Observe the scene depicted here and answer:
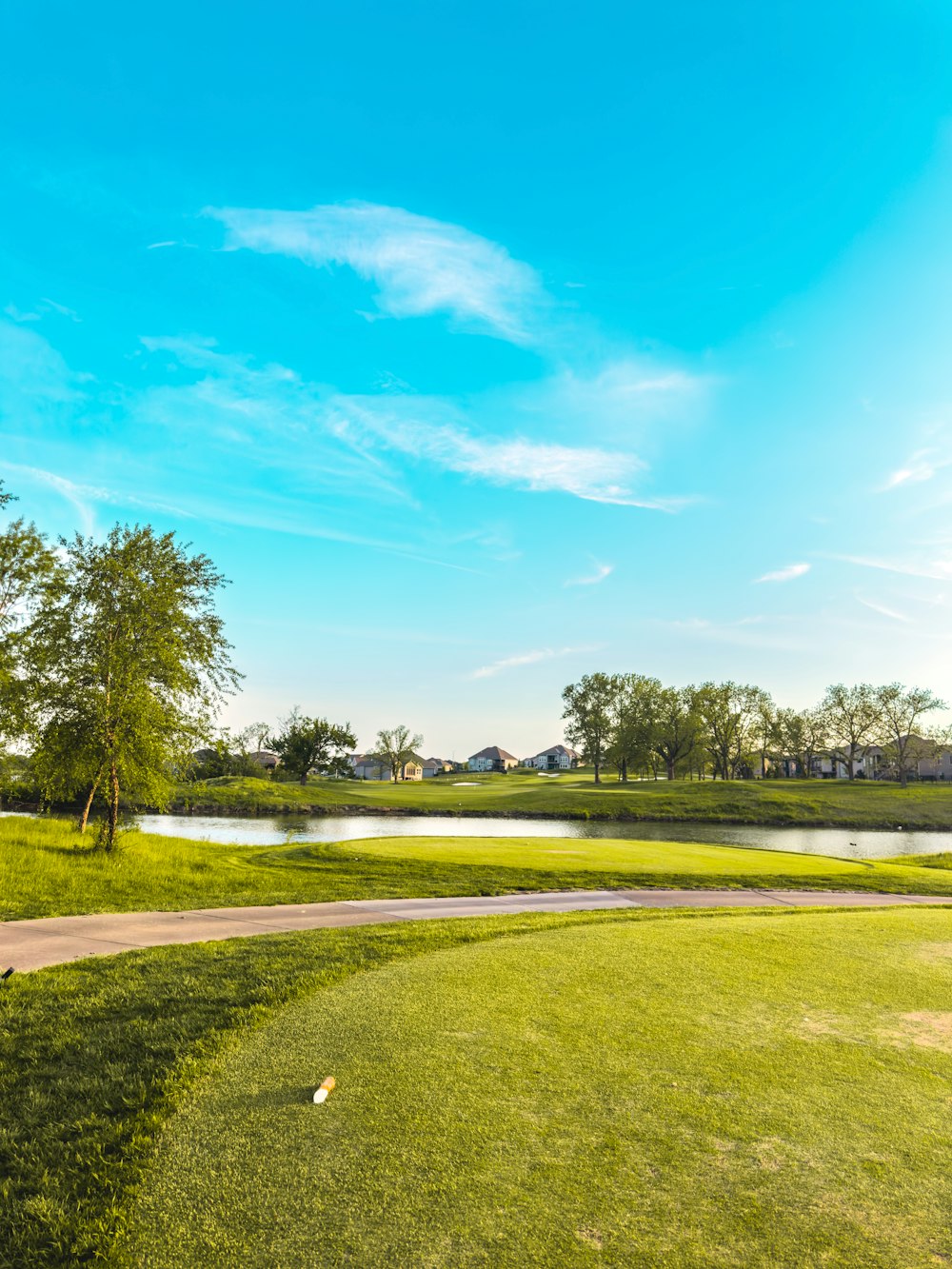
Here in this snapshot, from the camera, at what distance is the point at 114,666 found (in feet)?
54.7

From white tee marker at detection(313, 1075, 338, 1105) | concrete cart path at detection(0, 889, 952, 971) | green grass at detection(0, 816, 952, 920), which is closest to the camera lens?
white tee marker at detection(313, 1075, 338, 1105)

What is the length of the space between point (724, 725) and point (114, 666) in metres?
93.9

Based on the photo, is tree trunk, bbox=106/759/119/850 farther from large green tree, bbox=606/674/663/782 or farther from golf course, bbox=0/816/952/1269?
large green tree, bbox=606/674/663/782

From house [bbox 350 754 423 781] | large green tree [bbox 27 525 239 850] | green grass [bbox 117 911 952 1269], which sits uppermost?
large green tree [bbox 27 525 239 850]

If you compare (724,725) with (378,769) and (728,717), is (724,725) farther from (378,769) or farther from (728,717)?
(378,769)

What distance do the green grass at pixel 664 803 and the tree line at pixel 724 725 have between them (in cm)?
1670

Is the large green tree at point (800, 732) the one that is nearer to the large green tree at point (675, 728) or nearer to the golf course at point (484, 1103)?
the large green tree at point (675, 728)

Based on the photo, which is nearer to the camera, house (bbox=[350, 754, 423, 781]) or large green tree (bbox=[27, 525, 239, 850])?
large green tree (bbox=[27, 525, 239, 850])

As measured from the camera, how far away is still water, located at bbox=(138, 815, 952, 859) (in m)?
40.7

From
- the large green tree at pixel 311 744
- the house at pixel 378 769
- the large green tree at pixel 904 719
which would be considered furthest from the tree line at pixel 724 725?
the house at pixel 378 769

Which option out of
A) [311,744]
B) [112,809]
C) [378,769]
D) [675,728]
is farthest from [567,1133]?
[378,769]

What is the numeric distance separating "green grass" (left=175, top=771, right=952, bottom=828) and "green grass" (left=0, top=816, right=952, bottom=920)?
119 ft

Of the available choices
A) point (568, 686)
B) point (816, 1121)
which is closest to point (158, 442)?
point (816, 1121)

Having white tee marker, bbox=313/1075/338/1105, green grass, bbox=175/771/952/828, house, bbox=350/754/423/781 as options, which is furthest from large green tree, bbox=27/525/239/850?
house, bbox=350/754/423/781
